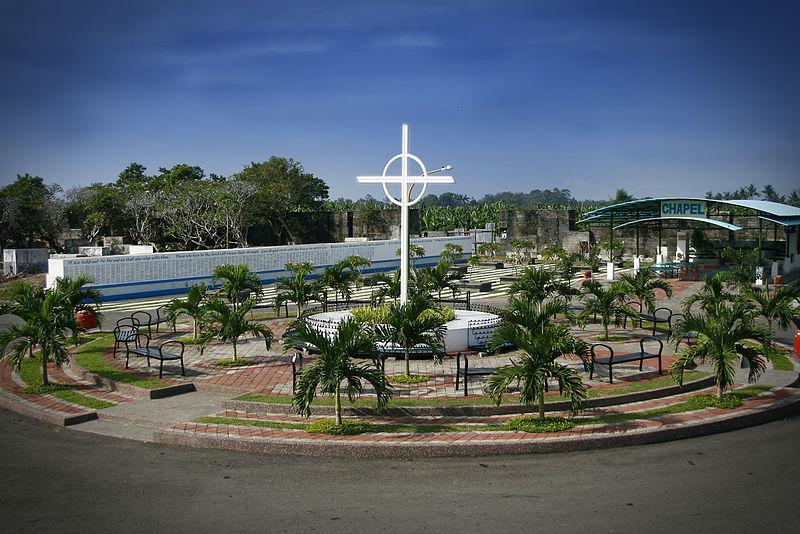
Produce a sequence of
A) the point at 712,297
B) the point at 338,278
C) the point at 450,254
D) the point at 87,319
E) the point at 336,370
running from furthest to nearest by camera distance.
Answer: the point at 450,254 → the point at 338,278 → the point at 87,319 → the point at 712,297 → the point at 336,370

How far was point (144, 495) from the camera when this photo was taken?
7.43 meters

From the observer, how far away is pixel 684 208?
29.7m

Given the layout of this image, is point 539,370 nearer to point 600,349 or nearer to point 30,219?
point 600,349

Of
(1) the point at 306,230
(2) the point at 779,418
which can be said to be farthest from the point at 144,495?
(1) the point at 306,230

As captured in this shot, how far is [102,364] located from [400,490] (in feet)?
26.1

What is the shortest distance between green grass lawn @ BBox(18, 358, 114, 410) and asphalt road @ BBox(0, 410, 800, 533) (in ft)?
5.09

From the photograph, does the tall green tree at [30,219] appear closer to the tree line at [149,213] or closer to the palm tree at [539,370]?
the tree line at [149,213]

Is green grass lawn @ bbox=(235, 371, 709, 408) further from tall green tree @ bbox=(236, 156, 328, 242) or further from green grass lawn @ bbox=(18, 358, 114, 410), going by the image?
tall green tree @ bbox=(236, 156, 328, 242)

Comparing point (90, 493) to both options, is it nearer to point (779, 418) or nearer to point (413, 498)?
point (413, 498)

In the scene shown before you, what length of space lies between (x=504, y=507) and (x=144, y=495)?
11.8ft

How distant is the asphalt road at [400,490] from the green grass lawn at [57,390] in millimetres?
1553

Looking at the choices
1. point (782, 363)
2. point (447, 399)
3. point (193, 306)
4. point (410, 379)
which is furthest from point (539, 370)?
point (193, 306)

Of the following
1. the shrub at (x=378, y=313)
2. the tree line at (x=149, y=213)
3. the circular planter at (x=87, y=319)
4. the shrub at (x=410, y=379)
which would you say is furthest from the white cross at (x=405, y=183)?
the tree line at (x=149, y=213)

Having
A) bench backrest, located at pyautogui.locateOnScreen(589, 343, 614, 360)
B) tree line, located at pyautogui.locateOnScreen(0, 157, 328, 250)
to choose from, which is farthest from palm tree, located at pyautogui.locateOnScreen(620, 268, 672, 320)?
tree line, located at pyautogui.locateOnScreen(0, 157, 328, 250)
